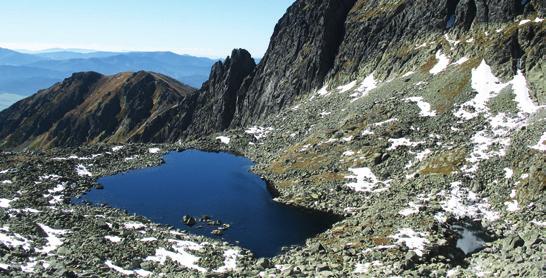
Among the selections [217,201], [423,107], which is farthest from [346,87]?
[217,201]

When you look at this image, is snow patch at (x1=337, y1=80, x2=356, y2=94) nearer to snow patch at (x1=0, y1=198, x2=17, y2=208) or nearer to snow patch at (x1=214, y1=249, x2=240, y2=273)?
snow patch at (x1=214, y1=249, x2=240, y2=273)

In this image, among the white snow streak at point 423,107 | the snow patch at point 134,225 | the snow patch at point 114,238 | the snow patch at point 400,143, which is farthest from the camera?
the white snow streak at point 423,107

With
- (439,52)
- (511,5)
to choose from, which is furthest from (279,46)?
(511,5)

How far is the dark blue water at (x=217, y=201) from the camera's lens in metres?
65.2

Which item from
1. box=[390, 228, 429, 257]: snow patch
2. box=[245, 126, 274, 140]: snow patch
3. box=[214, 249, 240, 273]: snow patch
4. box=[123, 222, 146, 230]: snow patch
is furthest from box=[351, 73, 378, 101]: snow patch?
box=[214, 249, 240, 273]: snow patch

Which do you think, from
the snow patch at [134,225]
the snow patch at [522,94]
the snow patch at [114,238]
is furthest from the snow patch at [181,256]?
the snow patch at [522,94]

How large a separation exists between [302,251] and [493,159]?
32.8m

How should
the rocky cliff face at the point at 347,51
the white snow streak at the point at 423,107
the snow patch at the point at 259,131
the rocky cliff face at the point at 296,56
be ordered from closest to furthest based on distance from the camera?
the white snow streak at the point at 423,107 < the rocky cliff face at the point at 347,51 < the snow patch at the point at 259,131 < the rocky cliff face at the point at 296,56

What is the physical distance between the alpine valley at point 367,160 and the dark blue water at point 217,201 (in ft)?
9.89

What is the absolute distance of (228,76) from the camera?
17475 cm

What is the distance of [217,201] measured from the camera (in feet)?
267

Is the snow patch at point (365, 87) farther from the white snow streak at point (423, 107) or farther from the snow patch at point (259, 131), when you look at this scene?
the snow patch at point (259, 131)

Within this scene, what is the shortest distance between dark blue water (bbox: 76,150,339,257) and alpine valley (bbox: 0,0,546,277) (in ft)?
9.89

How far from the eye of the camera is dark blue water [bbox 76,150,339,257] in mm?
65250
